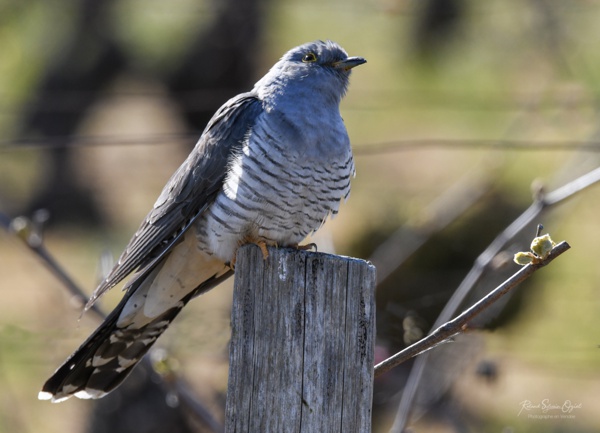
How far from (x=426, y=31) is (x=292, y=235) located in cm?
717

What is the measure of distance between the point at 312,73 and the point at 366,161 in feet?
21.4

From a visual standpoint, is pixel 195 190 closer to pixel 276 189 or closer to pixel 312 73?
pixel 276 189

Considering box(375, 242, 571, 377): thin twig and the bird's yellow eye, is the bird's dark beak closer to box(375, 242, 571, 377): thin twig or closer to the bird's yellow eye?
the bird's yellow eye

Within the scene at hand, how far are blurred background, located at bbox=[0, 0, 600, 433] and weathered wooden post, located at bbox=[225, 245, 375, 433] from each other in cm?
190

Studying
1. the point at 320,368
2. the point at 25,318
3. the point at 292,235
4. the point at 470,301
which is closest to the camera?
the point at 320,368

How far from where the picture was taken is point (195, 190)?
114 inches

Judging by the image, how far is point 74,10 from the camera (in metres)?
9.29

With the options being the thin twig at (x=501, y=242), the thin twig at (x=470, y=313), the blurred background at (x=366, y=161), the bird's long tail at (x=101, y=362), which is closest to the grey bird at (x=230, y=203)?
the bird's long tail at (x=101, y=362)

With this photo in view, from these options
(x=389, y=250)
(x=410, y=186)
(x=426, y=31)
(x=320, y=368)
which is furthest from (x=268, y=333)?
(x=426, y=31)

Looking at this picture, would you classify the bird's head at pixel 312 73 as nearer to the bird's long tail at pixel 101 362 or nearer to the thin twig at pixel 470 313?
the bird's long tail at pixel 101 362

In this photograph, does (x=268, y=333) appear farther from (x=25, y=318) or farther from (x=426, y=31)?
(x=426, y=31)

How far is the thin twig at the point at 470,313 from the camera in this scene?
5.29ft

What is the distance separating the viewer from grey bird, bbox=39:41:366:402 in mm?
2742

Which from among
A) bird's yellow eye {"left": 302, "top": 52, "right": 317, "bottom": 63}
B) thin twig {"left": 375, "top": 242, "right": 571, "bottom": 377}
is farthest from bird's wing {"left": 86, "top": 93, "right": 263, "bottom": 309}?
thin twig {"left": 375, "top": 242, "right": 571, "bottom": 377}
